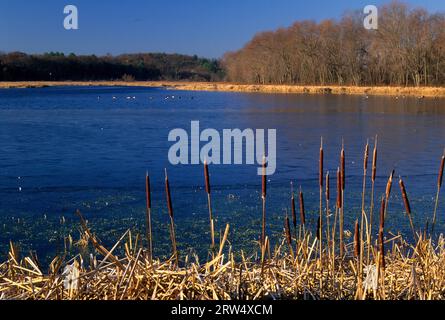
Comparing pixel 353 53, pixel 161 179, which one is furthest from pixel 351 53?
pixel 161 179

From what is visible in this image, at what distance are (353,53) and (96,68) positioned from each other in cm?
7194

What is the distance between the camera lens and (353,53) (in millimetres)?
54031

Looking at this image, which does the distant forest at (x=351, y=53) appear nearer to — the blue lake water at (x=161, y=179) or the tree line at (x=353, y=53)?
the tree line at (x=353, y=53)

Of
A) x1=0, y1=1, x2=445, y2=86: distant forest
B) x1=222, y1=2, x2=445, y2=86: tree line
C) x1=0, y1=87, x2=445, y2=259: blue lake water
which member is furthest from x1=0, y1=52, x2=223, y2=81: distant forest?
x1=0, y1=87, x2=445, y2=259: blue lake water

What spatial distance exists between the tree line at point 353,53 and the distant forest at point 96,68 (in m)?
39.9

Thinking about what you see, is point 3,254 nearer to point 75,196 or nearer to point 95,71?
point 75,196

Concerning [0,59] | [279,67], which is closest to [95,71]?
[0,59]

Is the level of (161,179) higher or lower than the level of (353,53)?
lower

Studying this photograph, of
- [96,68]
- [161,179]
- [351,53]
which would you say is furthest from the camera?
[96,68]

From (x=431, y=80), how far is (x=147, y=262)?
155 feet

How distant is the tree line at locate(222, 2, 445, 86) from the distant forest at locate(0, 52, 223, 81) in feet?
131

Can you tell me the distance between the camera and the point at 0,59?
309 feet

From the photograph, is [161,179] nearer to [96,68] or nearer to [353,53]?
[353,53]

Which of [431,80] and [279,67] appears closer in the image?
[431,80]
